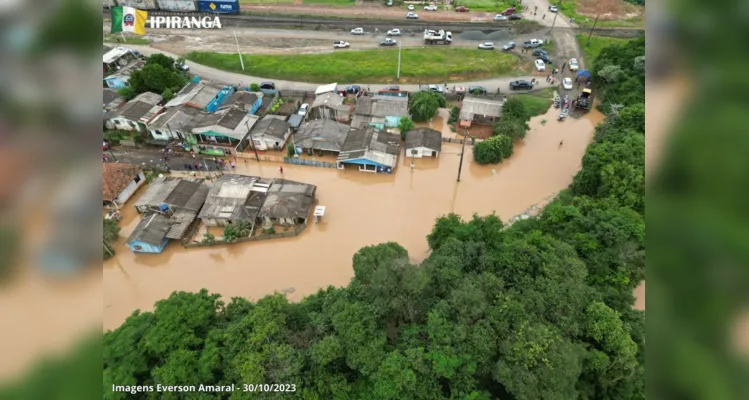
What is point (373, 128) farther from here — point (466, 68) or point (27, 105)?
point (27, 105)

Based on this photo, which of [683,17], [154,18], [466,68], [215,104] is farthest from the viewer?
[154,18]

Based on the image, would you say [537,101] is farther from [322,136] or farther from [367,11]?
[367,11]

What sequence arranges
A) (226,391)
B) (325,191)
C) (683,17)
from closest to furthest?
(683,17), (226,391), (325,191)

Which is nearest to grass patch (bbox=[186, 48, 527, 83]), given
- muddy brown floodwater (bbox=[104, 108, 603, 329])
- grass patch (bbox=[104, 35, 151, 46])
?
grass patch (bbox=[104, 35, 151, 46])

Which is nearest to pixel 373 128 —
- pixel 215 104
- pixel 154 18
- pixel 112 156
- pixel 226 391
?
pixel 215 104

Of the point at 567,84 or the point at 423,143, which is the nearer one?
the point at 423,143

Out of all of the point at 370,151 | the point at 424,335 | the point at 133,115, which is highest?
the point at 133,115

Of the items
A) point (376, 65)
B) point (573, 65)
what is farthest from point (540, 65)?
point (376, 65)
